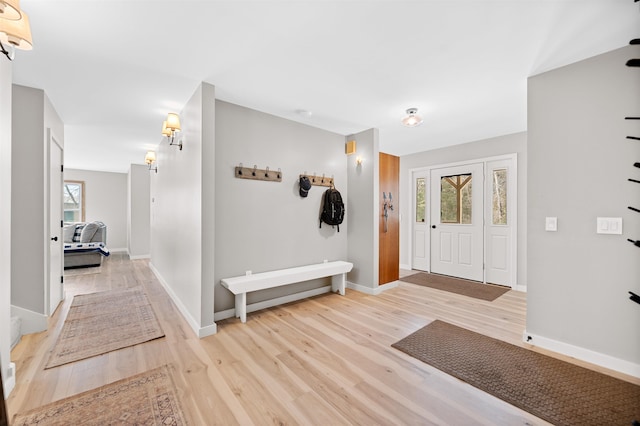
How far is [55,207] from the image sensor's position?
328 cm

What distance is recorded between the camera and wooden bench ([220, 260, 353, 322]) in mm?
2912

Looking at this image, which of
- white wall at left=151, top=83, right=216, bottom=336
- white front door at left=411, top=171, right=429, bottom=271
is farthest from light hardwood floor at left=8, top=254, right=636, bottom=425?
white front door at left=411, top=171, right=429, bottom=271

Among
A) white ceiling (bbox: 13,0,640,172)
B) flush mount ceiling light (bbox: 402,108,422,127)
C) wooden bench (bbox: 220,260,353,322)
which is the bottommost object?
wooden bench (bbox: 220,260,353,322)

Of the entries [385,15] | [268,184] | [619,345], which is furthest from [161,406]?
[619,345]

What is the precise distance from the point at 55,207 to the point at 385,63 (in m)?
4.21

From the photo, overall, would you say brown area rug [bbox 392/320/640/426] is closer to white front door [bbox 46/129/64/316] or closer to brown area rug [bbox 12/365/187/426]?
brown area rug [bbox 12/365/187/426]

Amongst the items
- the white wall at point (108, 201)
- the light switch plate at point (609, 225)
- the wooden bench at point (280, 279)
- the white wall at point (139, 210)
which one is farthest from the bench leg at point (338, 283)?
the white wall at point (108, 201)

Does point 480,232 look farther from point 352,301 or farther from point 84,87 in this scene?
point 84,87

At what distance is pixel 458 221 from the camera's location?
4.95m

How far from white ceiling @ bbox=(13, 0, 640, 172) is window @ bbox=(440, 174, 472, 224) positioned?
1.68 meters

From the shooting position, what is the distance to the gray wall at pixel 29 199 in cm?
262

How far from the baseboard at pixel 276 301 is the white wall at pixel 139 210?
532 centimetres

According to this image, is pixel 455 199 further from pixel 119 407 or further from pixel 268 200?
pixel 119 407

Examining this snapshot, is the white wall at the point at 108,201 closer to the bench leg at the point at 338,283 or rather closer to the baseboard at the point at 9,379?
the baseboard at the point at 9,379
